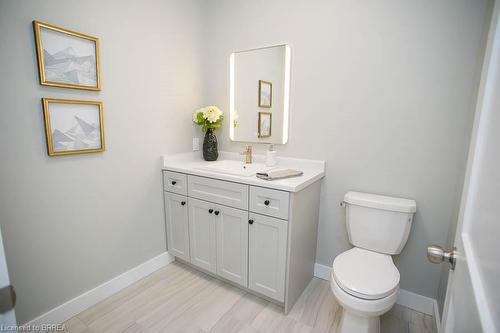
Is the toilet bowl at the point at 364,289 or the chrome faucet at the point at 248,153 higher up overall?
the chrome faucet at the point at 248,153

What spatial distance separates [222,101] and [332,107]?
3.48 feet

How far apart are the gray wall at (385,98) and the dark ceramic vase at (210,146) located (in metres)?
0.69

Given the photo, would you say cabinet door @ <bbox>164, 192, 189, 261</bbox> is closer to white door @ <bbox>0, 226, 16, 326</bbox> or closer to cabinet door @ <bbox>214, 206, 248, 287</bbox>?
cabinet door @ <bbox>214, 206, 248, 287</bbox>

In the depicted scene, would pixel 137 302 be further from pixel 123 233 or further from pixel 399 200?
pixel 399 200

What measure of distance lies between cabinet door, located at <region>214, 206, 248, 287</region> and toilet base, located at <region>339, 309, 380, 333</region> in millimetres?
706

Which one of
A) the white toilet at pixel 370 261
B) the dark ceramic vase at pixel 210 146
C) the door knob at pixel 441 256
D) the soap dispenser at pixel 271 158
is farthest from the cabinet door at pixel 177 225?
the door knob at pixel 441 256

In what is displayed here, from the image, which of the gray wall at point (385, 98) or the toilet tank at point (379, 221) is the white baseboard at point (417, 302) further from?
the toilet tank at point (379, 221)

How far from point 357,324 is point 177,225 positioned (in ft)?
4.93

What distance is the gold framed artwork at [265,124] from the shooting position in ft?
7.06

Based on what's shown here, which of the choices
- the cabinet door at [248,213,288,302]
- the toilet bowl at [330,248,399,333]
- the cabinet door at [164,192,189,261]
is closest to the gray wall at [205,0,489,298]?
the toilet bowl at [330,248,399,333]

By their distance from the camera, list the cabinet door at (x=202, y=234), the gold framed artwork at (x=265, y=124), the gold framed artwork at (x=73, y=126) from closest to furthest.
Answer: the gold framed artwork at (x=73, y=126), the cabinet door at (x=202, y=234), the gold framed artwork at (x=265, y=124)

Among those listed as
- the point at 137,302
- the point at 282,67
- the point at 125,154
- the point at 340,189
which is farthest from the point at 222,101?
the point at 137,302

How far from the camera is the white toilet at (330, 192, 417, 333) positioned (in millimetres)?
1244

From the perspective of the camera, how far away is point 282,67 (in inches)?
79.2
